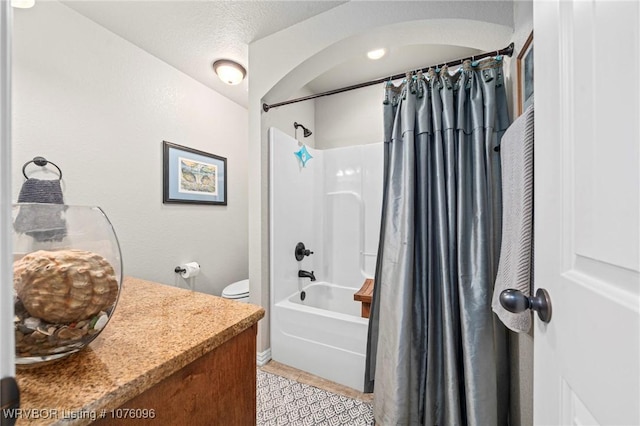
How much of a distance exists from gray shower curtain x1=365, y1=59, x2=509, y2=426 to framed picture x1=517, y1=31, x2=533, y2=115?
13cm

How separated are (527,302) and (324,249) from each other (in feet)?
6.94

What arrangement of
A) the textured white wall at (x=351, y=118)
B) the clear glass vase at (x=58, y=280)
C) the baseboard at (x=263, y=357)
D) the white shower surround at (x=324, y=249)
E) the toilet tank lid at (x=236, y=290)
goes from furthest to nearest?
the textured white wall at (x=351, y=118)
the toilet tank lid at (x=236, y=290)
the baseboard at (x=263, y=357)
the white shower surround at (x=324, y=249)
the clear glass vase at (x=58, y=280)

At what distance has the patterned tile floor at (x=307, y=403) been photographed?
4.36 feet

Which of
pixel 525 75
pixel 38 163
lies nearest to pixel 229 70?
pixel 38 163

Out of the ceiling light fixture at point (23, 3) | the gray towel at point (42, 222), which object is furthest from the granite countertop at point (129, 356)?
the ceiling light fixture at point (23, 3)

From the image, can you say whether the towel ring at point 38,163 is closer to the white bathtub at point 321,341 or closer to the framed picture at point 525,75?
the white bathtub at point 321,341

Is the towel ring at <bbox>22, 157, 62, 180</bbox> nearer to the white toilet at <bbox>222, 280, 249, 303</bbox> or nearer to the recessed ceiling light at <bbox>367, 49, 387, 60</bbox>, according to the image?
the white toilet at <bbox>222, 280, 249, 303</bbox>

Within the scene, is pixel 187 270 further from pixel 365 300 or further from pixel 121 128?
pixel 365 300

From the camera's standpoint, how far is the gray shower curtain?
1.11m

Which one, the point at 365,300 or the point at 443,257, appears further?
the point at 365,300

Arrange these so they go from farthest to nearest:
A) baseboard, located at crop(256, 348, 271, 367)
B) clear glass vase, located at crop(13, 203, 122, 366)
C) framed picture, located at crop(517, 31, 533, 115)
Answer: baseboard, located at crop(256, 348, 271, 367), framed picture, located at crop(517, 31, 533, 115), clear glass vase, located at crop(13, 203, 122, 366)

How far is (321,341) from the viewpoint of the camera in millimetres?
1670

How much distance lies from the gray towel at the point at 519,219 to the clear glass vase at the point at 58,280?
1039mm
